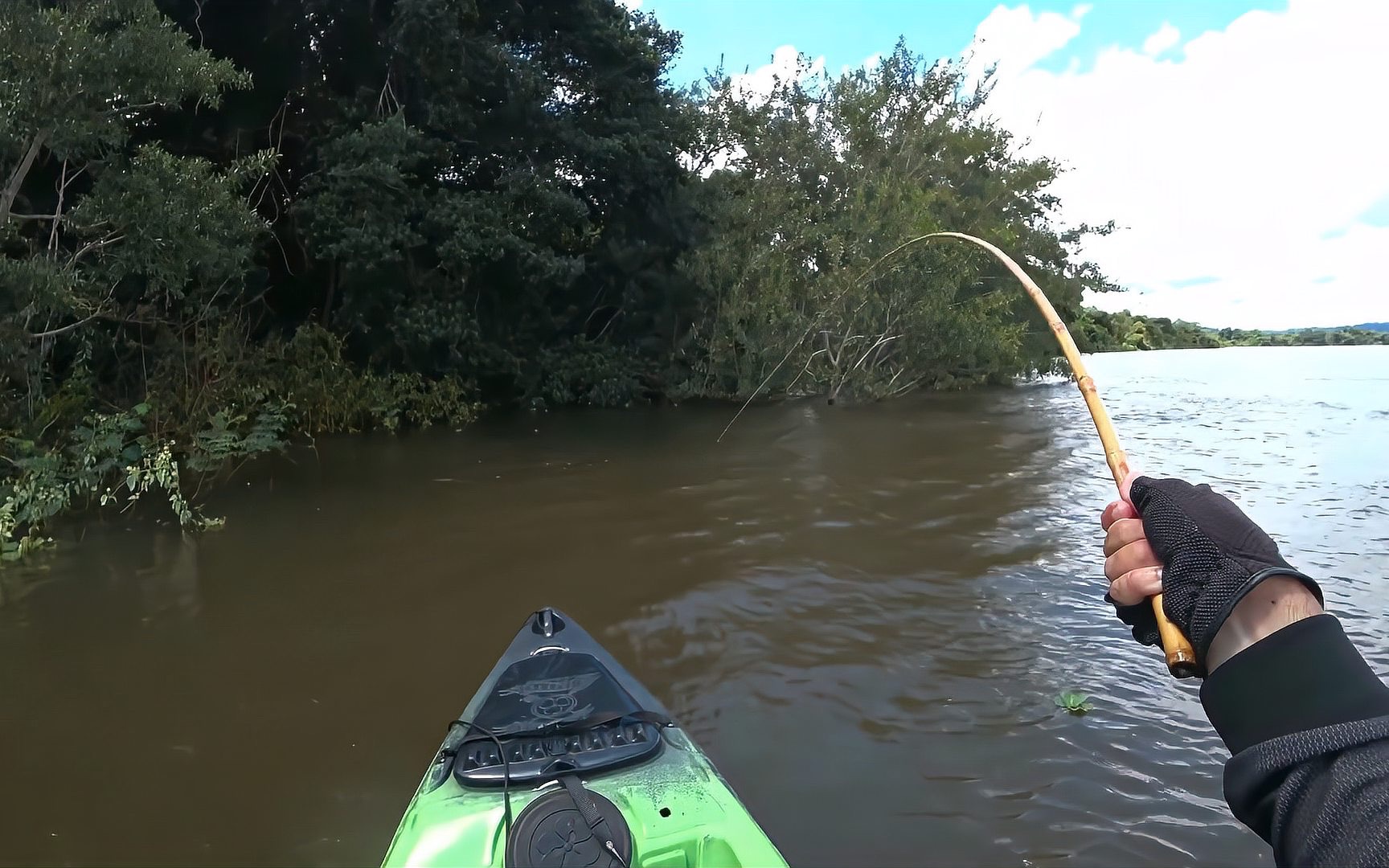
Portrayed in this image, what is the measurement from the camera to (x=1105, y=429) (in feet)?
5.62

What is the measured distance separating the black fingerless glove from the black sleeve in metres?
0.07

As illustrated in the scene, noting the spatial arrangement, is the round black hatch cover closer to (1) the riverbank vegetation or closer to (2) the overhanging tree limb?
(1) the riverbank vegetation

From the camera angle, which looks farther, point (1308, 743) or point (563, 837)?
point (563, 837)

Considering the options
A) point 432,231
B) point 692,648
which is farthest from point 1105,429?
point 432,231

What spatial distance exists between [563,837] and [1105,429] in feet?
5.54

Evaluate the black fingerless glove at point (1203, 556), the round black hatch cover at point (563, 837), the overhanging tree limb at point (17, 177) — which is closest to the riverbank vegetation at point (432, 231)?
the overhanging tree limb at point (17, 177)

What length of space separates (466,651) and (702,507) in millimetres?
3451

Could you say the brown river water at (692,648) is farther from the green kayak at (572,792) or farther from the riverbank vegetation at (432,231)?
the riverbank vegetation at (432,231)

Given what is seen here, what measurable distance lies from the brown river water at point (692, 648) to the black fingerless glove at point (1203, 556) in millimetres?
1753

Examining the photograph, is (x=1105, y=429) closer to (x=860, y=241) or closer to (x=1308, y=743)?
(x=1308, y=743)

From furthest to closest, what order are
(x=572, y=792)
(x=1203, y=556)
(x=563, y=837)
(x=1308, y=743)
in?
(x=572, y=792)
(x=563, y=837)
(x=1203, y=556)
(x=1308, y=743)

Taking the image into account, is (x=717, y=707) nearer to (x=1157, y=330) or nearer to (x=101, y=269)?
(x=101, y=269)

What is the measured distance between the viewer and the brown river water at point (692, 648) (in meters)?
2.87

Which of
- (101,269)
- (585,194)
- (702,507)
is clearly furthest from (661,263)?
(101,269)
